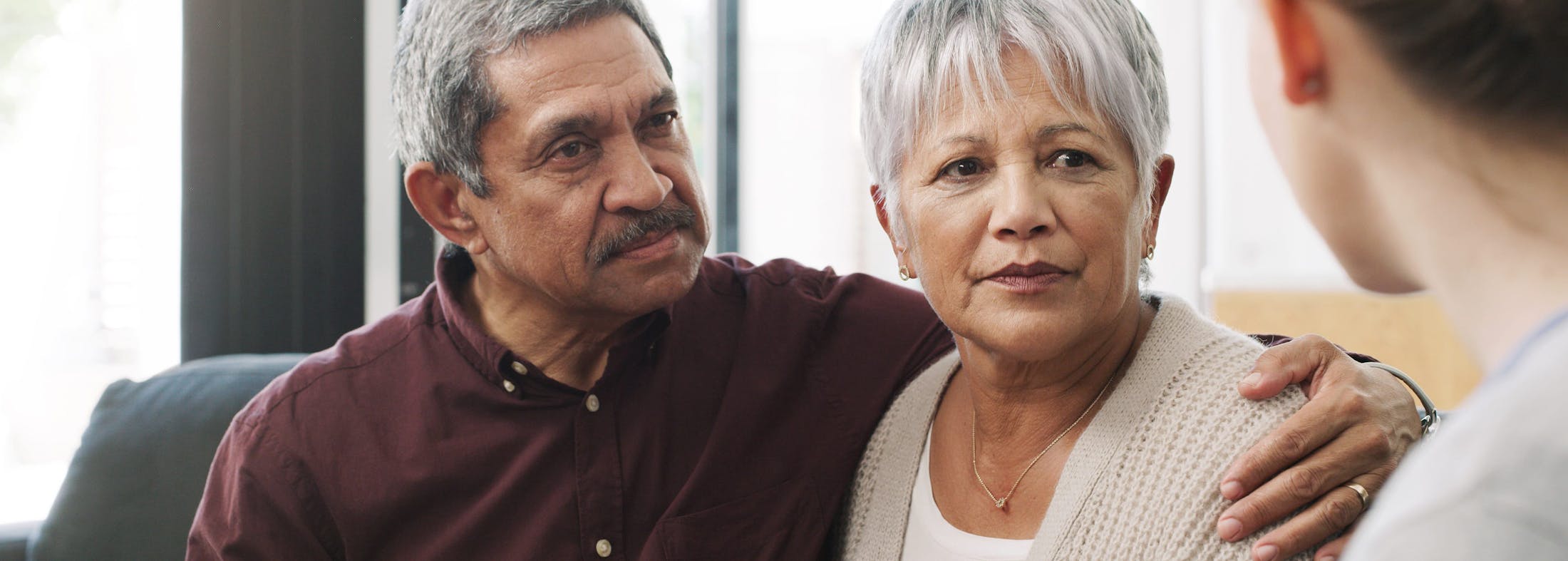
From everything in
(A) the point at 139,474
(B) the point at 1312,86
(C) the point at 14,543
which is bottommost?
(C) the point at 14,543

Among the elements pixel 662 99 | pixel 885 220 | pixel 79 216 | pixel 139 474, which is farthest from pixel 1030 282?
pixel 79 216

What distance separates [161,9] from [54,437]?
0.90 meters

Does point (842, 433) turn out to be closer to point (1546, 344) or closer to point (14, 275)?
point (1546, 344)

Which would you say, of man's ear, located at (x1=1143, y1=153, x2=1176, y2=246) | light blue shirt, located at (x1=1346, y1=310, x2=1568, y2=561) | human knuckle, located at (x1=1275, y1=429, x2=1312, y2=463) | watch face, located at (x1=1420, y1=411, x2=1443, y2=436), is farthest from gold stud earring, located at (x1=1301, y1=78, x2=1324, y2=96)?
watch face, located at (x1=1420, y1=411, x2=1443, y2=436)

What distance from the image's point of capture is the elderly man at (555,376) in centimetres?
142

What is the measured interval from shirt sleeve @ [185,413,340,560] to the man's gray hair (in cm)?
45

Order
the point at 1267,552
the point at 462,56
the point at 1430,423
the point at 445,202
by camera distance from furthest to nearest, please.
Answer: the point at 445,202
the point at 462,56
the point at 1430,423
the point at 1267,552

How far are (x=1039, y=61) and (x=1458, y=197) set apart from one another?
2.06ft

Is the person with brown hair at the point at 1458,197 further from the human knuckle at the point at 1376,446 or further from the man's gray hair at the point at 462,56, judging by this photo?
the man's gray hair at the point at 462,56

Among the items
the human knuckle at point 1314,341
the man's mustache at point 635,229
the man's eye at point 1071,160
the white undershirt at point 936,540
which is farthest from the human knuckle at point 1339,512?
the man's mustache at point 635,229

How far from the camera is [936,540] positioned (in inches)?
51.6

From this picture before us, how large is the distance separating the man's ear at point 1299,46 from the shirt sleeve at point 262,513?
1.27m

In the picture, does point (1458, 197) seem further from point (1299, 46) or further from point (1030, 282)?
point (1030, 282)

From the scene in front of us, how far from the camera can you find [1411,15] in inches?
21.0
